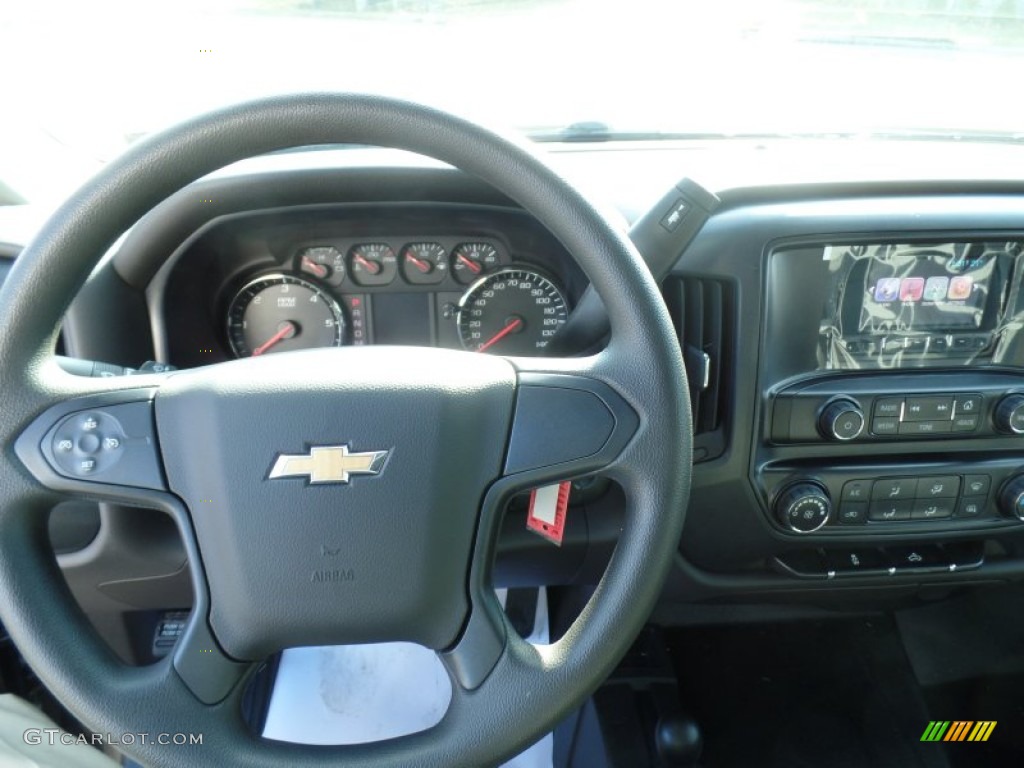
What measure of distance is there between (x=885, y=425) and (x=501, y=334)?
2.11 ft

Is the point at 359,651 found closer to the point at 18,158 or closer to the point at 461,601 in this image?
the point at 461,601

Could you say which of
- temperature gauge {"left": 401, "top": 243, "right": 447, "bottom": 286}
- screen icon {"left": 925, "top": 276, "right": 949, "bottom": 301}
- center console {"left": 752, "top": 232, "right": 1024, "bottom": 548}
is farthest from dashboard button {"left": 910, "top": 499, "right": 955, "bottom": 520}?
temperature gauge {"left": 401, "top": 243, "right": 447, "bottom": 286}

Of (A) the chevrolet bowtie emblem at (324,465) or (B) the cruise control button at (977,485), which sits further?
(B) the cruise control button at (977,485)

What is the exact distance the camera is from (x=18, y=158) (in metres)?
1.61

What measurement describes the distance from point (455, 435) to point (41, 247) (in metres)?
0.47

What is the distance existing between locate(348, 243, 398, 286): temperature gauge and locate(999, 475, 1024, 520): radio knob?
1083 millimetres

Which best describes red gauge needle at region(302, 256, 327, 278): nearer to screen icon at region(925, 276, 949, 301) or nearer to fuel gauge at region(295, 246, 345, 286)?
fuel gauge at region(295, 246, 345, 286)

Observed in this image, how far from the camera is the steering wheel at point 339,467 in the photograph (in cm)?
94

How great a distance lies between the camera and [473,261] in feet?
5.07

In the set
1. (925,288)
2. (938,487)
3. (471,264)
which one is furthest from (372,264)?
(938,487)

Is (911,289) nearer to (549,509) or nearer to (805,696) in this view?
(549,509)

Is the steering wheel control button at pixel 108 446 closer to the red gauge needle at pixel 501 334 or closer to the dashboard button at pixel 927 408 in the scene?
the red gauge needle at pixel 501 334

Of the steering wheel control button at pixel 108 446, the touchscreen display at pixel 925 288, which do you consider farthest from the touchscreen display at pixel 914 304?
the steering wheel control button at pixel 108 446

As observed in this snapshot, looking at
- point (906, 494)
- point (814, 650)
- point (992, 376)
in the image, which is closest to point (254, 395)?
point (906, 494)
